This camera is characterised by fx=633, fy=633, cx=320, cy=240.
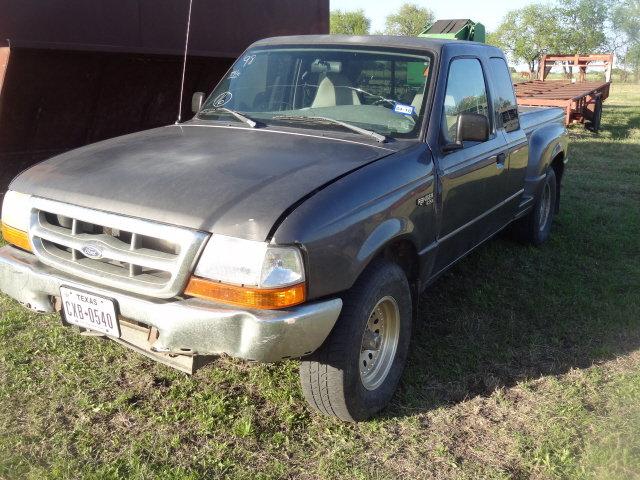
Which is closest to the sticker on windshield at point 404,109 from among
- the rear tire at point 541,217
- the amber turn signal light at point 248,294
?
the amber turn signal light at point 248,294

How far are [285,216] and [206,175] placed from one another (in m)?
0.54

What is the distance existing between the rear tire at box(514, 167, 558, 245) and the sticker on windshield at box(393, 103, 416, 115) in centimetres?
252

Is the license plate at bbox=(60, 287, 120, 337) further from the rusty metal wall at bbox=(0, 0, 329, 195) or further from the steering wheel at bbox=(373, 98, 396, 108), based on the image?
the rusty metal wall at bbox=(0, 0, 329, 195)

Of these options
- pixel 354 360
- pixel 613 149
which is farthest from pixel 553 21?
pixel 354 360

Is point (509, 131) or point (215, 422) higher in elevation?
point (509, 131)

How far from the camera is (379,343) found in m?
3.27

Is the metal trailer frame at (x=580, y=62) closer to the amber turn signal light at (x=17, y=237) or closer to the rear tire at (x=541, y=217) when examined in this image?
the rear tire at (x=541, y=217)

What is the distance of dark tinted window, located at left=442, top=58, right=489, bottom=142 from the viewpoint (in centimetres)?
373

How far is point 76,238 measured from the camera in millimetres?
2797

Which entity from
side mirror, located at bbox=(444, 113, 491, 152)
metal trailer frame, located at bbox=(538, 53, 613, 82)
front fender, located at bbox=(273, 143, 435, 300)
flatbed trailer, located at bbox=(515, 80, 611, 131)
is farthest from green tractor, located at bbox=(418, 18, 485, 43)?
front fender, located at bbox=(273, 143, 435, 300)

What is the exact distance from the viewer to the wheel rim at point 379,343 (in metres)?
3.14

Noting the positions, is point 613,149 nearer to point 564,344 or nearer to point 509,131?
point 509,131

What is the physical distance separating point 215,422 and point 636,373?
2.46m

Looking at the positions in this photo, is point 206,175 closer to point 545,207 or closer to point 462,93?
point 462,93
